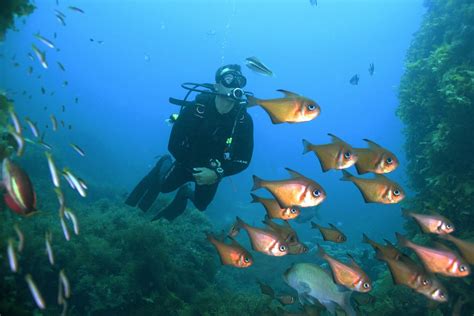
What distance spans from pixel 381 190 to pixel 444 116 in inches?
291

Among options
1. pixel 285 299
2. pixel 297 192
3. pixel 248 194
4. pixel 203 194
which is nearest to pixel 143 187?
pixel 203 194

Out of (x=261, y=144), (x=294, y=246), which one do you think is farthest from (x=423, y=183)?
(x=261, y=144)

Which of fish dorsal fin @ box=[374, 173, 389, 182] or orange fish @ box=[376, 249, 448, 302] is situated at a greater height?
fish dorsal fin @ box=[374, 173, 389, 182]

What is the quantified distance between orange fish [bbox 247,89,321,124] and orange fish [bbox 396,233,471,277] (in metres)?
1.78

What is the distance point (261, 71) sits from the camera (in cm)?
617

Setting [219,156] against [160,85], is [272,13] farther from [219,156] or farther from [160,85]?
[219,156]

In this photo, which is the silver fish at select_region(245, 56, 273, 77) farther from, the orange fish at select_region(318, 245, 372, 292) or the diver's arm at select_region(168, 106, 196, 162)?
the orange fish at select_region(318, 245, 372, 292)

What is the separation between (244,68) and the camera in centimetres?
13412

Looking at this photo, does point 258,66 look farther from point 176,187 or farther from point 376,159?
point 176,187

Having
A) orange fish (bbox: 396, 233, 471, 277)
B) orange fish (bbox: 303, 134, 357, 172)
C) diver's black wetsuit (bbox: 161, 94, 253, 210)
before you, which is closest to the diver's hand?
diver's black wetsuit (bbox: 161, 94, 253, 210)

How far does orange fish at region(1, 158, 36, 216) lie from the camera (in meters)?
2.11

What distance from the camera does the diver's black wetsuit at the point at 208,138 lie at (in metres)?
7.25

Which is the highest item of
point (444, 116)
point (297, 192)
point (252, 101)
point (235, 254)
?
point (444, 116)

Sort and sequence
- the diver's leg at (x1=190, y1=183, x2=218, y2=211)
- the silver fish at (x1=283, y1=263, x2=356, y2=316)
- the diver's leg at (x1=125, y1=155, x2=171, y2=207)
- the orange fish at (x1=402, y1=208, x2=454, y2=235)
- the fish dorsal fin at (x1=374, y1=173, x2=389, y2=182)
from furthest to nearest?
the diver's leg at (x1=125, y1=155, x2=171, y2=207)
the diver's leg at (x1=190, y1=183, x2=218, y2=211)
the silver fish at (x1=283, y1=263, x2=356, y2=316)
the orange fish at (x1=402, y1=208, x2=454, y2=235)
the fish dorsal fin at (x1=374, y1=173, x2=389, y2=182)
